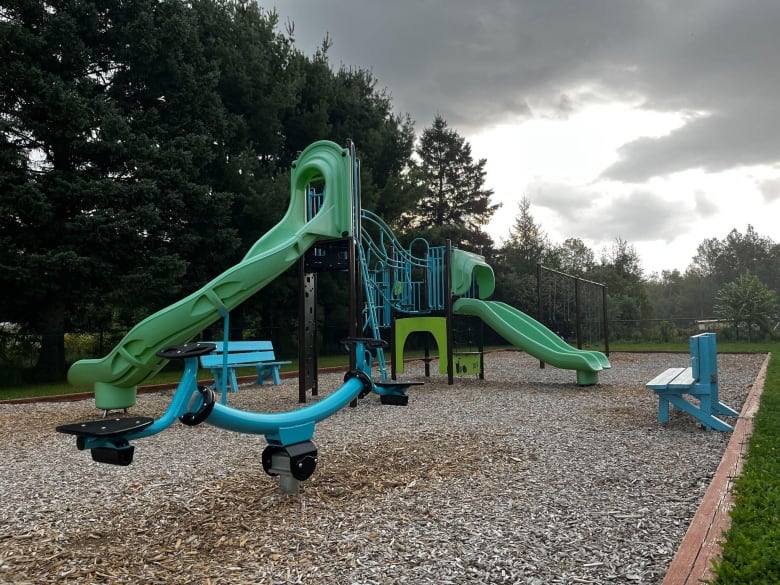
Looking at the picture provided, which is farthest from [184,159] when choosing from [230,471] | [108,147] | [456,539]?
[456,539]

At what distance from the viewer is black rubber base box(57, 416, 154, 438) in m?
2.82

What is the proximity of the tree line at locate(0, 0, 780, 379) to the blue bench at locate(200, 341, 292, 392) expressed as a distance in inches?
130

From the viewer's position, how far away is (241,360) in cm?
1066

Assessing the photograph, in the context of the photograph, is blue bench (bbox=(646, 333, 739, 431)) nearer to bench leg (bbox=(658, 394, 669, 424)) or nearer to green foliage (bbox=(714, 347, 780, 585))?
bench leg (bbox=(658, 394, 669, 424))

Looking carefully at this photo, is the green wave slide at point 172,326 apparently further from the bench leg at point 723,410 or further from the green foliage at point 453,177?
the green foliage at point 453,177

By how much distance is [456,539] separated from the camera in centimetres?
315

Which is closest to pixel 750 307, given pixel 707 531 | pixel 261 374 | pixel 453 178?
pixel 453 178

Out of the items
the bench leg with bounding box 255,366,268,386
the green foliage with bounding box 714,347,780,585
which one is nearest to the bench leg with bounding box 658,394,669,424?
the green foliage with bounding box 714,347,780,585

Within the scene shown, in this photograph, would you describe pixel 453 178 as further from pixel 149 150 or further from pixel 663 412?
pixel 663 412

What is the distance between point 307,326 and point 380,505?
18.9 feet

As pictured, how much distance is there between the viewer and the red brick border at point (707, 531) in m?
2.44

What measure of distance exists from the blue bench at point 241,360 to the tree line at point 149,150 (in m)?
3.31

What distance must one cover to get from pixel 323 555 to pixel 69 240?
11797 mm

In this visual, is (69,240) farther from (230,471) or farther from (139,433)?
(139,433)
